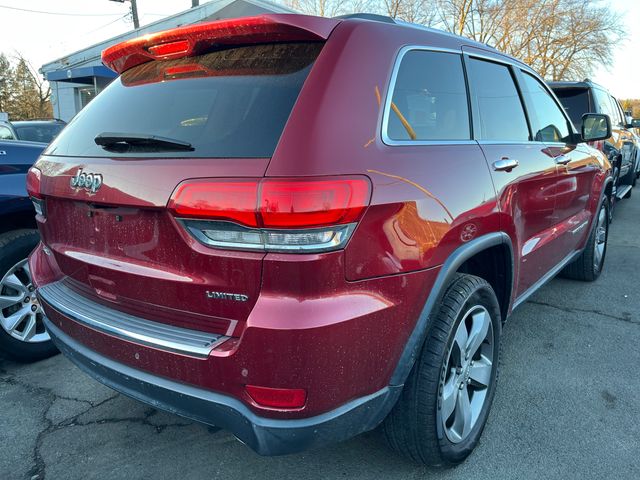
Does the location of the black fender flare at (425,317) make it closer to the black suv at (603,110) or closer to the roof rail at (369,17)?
the roof rail at (369,17)

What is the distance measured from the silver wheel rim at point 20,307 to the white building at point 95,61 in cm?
1334

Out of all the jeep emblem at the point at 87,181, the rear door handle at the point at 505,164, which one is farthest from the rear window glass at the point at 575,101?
the jeep emblem at the point at 87,181

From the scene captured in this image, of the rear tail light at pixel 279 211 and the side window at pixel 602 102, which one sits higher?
the side window at pixel 602 102

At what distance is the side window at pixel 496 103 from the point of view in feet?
8.46

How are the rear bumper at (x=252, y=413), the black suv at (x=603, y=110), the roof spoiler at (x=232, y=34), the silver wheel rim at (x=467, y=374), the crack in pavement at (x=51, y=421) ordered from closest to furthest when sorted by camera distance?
the rear bumper at (x=252, y=413) → the roof spoiler at (x=232, y=34) → the silver wheel rim at (x=467, y=374) → the crack in pavement at (x=51, y=421) → the black suv at (x=603, y=110)

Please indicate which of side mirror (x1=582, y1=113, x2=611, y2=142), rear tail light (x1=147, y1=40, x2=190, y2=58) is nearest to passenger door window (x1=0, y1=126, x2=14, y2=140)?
rear tail light (x1=147, y1=40, x2=190, y2=58)

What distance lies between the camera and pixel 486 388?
8.25ft

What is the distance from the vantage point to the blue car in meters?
3.09

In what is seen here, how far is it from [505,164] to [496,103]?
499mm

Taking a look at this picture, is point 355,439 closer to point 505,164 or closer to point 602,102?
point 505,164

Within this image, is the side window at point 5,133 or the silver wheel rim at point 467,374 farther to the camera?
the side window at point 5,133

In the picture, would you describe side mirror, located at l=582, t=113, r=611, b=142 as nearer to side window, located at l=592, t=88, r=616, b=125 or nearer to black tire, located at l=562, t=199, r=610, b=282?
black tire, located at l=562, t=199, r=610, b=282

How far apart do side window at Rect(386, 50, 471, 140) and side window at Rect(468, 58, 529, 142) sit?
0.13m

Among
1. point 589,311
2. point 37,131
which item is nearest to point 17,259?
point 589,311
